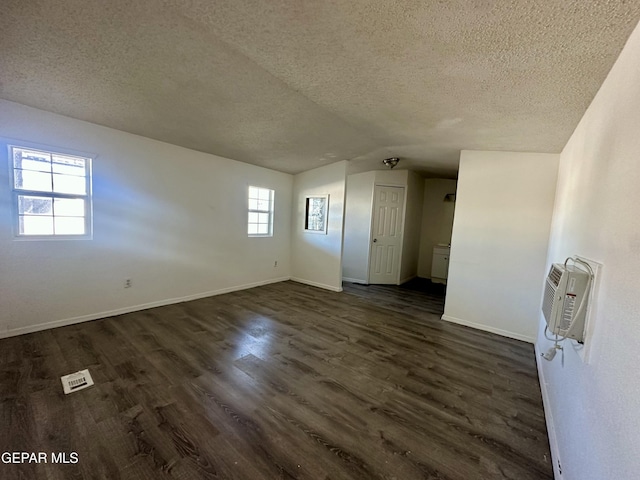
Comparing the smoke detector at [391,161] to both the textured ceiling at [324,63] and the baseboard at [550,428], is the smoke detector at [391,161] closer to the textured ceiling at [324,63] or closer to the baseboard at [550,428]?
the textured ceiling at [324,63]

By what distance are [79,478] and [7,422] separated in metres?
0.79

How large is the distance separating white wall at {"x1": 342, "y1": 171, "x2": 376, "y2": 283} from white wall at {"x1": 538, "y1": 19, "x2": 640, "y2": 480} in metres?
3.86

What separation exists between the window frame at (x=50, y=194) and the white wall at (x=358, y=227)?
4.13 m

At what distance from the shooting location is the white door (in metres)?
5.58

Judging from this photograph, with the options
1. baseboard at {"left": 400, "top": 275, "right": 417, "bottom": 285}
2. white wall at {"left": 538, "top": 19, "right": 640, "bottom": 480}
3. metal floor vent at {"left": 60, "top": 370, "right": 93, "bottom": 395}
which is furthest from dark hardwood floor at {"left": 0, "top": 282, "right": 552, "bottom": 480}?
baseboard at {"left": 400, "top": 275, "right": 417, "bottom": 285}

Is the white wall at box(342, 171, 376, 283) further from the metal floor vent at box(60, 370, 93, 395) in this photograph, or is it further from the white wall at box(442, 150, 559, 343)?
the metal floor vent at box(60, 370, 93, 395)

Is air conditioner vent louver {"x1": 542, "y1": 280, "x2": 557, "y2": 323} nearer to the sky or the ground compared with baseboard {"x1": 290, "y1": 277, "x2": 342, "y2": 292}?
nearer to the sky

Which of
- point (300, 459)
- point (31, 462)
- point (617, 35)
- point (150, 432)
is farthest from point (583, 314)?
point (31, 462)

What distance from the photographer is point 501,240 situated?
333 cm

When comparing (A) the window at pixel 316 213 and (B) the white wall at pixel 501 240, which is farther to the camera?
(A) the window at pixel 316 213

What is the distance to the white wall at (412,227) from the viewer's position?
5.68 meters

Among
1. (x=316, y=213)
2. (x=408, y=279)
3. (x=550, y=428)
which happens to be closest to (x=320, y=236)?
(x=316, y=213)

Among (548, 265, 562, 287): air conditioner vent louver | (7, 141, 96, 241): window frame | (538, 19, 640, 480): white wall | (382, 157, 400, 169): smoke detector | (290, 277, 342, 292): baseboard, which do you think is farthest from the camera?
(290, 277, 342, 292): baseboard

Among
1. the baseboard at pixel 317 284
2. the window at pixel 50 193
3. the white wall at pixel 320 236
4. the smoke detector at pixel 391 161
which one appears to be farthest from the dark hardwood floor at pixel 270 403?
the smoke detector at pixel 391 161
